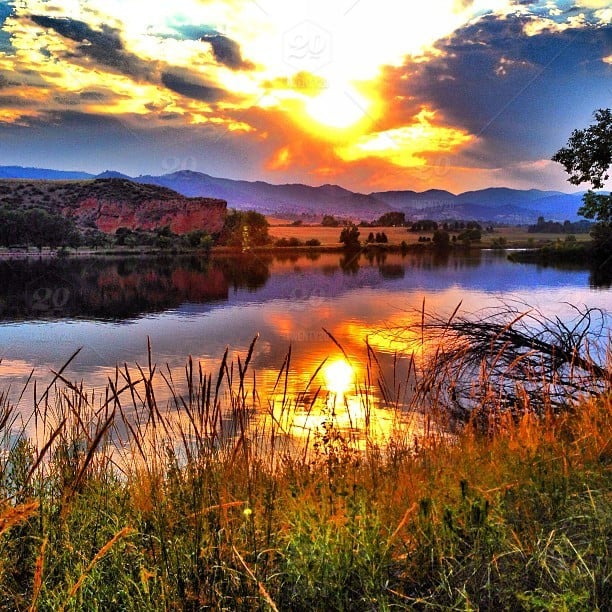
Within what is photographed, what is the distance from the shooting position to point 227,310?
34.3 meters

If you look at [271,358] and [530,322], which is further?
[530,322]

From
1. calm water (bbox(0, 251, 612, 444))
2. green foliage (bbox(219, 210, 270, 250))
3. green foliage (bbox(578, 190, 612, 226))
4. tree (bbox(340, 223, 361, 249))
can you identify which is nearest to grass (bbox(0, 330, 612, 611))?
calm water (bbox(0, 251, 612, 444))

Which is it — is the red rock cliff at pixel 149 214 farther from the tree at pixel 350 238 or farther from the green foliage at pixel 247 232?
the tree at pixel 350 238

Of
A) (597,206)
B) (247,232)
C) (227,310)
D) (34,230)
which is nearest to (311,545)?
(597,206)

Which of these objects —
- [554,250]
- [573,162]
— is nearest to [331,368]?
[573,162]

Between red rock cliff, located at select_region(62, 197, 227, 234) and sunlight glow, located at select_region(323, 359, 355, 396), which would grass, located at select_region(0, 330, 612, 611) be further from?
red rock cliff, located at select_region(62, 197, 227, 234)

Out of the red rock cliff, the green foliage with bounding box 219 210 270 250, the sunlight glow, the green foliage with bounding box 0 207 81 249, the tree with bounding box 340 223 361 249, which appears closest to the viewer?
the sunlight glow

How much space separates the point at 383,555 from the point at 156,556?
127cm

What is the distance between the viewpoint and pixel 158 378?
15.6 meters

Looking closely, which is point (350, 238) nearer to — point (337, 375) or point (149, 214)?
point (149, 214)

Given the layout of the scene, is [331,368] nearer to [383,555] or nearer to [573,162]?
[573,162]

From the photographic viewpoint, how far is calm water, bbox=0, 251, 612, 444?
1967 cm

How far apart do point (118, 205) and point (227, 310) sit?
266 ft

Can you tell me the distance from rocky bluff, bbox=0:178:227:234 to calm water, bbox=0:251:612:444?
4143 centimetres
